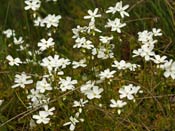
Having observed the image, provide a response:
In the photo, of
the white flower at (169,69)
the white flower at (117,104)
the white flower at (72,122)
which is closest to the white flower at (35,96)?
the white flower at (72,122)

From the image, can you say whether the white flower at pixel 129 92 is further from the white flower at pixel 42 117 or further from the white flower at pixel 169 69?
the white flower at pixel 42 117

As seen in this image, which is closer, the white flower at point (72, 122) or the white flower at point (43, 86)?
the white flower at point (72, 122)

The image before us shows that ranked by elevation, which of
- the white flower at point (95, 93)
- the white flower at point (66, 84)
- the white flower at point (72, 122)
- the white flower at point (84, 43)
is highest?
the white flower at point (84, 43)

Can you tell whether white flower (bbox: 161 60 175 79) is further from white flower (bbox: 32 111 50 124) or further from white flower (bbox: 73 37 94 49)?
white flower (bbox: 32 111 50 124)

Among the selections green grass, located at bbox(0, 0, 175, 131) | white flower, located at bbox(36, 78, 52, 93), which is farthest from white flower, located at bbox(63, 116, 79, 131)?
white flower, located at bbox(36, 78, 52, 93)

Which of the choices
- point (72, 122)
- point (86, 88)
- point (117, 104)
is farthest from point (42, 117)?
point (117, 104)

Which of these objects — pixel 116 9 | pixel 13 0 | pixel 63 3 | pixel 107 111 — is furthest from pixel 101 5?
pixel 107 111

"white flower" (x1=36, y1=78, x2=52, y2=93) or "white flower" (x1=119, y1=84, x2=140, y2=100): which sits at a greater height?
"white flower" (x1=36, y1=78, x2=52, y2=93)

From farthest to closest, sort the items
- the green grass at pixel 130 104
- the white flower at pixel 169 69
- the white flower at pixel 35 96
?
the white flower at pixel 35 96
the green grass at pixel 130 104
the white flower at pixel 169 69

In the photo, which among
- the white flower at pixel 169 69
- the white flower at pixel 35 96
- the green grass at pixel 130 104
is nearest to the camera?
the white flower at pixel 169 69

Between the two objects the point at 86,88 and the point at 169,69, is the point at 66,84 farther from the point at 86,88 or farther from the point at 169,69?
the point at 169,69

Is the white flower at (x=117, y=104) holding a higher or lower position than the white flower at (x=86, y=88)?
lower

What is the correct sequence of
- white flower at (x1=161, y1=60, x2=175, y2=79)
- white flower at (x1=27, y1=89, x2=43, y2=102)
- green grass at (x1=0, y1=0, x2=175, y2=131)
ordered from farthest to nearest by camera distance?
white flower at (x1=27, y1=89, x2=43, y2=102) → green grass at (x1=0, y1=0, x2=175, y2=131) → white flower at (x1=161, y1=60, x2=175, y2=79)
